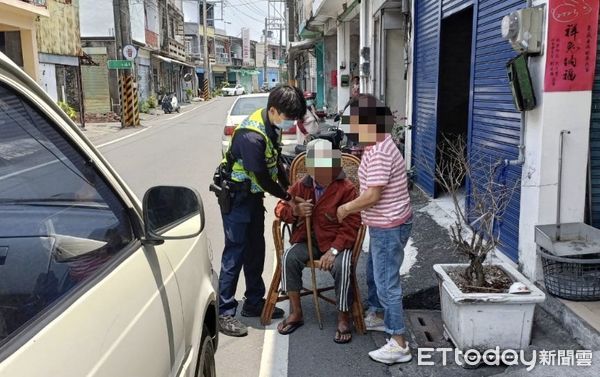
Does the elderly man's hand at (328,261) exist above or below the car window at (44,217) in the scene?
below

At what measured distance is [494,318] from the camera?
3.43 metres

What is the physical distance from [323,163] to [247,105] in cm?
827

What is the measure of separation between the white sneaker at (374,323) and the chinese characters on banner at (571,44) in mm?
2041

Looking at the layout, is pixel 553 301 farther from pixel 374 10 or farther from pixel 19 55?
pixel 19 55

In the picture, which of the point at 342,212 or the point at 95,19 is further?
the point at 95,19

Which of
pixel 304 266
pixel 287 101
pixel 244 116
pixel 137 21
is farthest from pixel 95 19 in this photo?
pixel 304 266

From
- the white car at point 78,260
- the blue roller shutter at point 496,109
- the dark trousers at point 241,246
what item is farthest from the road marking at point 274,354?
the blue roller shutter at point 496,109

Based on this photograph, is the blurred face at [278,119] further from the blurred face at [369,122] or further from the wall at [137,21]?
the wall at [137,21]

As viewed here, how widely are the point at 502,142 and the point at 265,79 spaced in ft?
289

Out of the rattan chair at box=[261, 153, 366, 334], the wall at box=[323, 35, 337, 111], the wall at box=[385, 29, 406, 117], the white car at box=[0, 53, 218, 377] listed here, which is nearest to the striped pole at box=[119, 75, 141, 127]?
the wall at box=[323, 35, 337, 111]

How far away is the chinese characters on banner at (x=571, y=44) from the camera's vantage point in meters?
3.83

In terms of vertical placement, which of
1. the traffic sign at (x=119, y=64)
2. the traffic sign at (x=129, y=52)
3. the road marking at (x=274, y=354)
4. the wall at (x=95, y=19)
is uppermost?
the wall at (x=95, y=19)

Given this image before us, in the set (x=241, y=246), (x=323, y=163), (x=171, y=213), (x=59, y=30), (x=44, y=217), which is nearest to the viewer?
(x=44, y=217)

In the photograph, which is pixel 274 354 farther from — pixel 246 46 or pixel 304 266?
pixel 246 46
